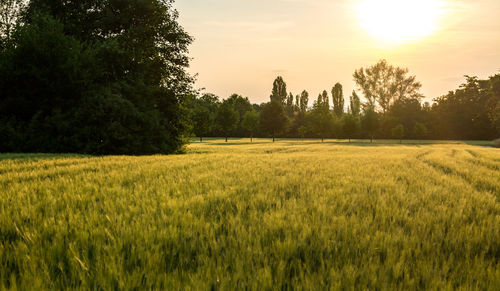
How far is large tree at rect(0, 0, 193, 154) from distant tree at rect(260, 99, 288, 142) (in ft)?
140

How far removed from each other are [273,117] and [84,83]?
4798 centimetres

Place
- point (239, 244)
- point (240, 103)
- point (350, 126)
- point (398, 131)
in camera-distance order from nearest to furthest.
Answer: point (239, 244) → point (350, 126) → point (398, 131) → point (240, 103)

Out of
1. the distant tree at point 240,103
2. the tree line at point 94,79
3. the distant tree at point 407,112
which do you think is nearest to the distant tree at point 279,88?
the distant tree at point 240,103

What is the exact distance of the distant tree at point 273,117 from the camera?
61344 mm

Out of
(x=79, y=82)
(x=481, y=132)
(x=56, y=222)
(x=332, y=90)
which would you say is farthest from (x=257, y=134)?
(x=56, y=222)

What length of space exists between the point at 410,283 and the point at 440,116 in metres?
97.0

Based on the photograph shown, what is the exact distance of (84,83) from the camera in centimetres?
1647

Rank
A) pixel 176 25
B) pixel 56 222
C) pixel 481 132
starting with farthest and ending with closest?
pixel 481 132 < pixel 176 25 < pixel 56 222

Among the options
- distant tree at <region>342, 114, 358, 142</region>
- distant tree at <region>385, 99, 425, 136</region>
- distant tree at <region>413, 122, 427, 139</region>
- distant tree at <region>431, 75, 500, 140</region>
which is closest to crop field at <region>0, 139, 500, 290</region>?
distant tree at <region>342, 114, 358, 142</region>

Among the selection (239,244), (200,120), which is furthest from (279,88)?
(239,244)

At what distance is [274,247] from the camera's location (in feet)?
7.74

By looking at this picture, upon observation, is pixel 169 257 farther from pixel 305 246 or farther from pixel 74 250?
pixel 305 246

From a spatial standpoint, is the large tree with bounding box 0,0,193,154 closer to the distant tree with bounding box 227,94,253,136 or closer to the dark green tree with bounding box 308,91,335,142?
the dark green tree with bounding box 308,91,335,142

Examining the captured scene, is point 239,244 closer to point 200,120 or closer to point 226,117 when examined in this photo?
point 200,120
